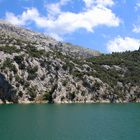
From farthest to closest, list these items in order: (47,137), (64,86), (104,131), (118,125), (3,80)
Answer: (64,86)
(3,80)
(118,125)
(104,131)
(47,137)

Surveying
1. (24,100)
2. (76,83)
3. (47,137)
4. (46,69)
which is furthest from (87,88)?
(47,137)

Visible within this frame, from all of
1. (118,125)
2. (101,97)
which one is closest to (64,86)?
(101,97)

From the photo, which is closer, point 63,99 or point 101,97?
point 63,99

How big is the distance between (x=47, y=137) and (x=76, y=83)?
126015 mm

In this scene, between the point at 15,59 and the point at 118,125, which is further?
the point at 15,59

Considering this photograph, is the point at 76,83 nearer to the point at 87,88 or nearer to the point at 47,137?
the point at 87,88

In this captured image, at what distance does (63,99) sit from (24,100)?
21.7 meters

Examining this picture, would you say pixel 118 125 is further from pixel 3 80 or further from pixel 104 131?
pixel 3 80

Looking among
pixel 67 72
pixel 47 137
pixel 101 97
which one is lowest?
pixel 47 137

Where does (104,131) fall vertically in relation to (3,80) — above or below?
below

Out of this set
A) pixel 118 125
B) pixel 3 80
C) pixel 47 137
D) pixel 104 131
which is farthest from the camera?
pixel 3 80

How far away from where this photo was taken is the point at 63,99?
18288 cm

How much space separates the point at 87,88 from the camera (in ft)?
640

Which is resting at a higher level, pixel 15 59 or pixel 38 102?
pixel 15 59
